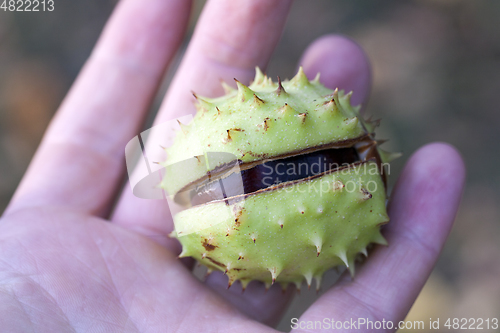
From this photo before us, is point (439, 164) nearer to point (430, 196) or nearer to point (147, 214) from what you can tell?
point (430, 196)

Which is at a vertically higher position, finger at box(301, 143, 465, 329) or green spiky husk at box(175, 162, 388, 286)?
green spiky husk at box(175, 162, 388, 286)

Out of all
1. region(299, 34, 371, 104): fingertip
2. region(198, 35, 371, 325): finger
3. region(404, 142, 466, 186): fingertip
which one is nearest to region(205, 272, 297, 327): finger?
region(198, 35, 371, 325): finger

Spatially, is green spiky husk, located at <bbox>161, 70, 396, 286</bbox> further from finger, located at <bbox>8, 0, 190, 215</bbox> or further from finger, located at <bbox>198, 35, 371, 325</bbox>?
finger, located at <bbox>8, 0, 190, 215</bbox>

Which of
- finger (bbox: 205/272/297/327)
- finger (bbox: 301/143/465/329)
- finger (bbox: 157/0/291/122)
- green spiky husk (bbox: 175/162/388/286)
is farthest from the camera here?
finger (bbox: 157/0/291/122)

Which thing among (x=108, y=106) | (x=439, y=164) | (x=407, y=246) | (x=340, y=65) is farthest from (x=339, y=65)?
(x=108, y=106)

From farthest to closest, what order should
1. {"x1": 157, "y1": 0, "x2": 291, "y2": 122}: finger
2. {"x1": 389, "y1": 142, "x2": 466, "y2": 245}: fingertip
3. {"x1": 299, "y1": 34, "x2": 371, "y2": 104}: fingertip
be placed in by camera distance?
1. {"x1": 299, "y1": 34, "x2": 371, "y2": 104}: fingertip
2. {"x1": 157, "y1": 0, "x2": 291, "y2": 122}: finger
3. {"x1": 389, "y1": 142, "x2": 466, "y2": 245}: fingertip

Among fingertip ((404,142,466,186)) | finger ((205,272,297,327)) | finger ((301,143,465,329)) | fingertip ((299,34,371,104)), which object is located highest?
fingertip ((299,34,371,104))

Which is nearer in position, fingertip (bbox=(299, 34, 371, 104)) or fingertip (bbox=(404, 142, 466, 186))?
fingertip (bbox=(404, 142, 466, 186))
